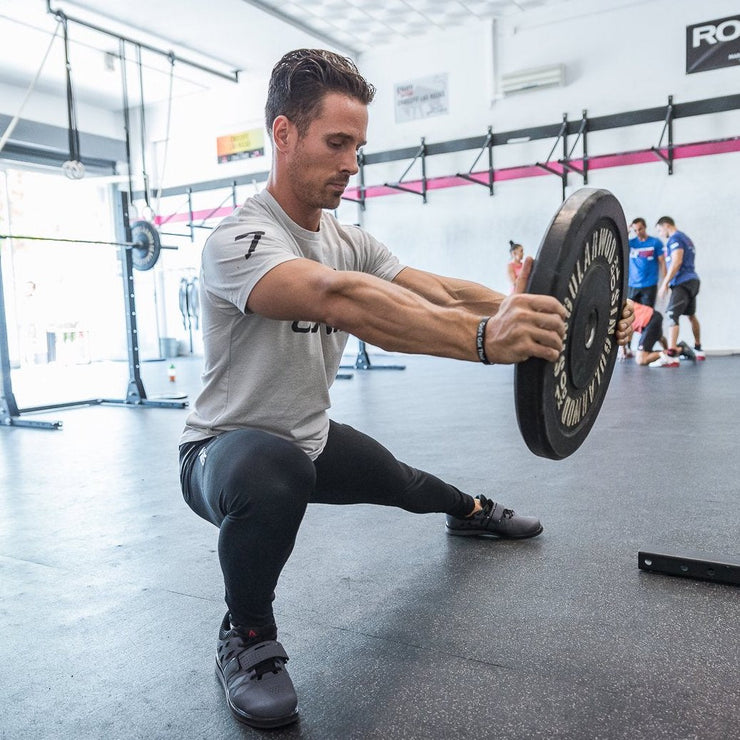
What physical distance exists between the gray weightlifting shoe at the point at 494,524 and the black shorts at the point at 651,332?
4541 mm

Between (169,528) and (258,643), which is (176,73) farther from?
(258,643)

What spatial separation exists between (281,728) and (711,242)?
6923 millimetres

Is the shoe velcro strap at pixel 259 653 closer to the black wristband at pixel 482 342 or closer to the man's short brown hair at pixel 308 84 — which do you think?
the black wristband at pixel 482 342

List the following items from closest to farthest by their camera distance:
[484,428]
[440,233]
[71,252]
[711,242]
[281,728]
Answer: [281,728] → [484,428] → [711,242] → [440,233] → [71,252]

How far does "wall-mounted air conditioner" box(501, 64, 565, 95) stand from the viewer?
7184 millimetres

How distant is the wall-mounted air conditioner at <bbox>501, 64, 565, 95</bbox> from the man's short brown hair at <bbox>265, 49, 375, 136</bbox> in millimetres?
6745

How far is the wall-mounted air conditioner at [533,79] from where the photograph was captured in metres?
7.18

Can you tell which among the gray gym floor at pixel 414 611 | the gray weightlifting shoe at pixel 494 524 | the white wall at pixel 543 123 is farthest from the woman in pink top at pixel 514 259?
the gray weightlifting shoe at pixel 494 524

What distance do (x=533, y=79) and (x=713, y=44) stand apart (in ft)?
5.60

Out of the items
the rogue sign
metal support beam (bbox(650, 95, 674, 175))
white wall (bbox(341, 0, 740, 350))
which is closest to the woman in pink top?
white wall (bbox(341, 0, 740, 350))

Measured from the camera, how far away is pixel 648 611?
4.59 feet

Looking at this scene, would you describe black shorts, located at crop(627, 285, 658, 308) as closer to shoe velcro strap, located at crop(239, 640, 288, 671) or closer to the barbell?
the barbell

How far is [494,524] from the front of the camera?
1.83m

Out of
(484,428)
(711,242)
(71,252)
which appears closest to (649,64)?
(711,242)
